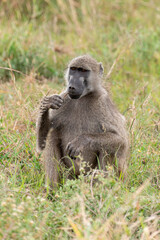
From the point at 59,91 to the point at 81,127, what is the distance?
1.52 m

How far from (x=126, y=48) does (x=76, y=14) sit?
2455 millimetres

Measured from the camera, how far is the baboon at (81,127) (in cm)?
402

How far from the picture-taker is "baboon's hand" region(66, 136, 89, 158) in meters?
3.94

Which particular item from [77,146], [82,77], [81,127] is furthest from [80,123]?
[82,77]

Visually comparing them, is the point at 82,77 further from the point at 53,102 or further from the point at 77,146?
the point at 77,146

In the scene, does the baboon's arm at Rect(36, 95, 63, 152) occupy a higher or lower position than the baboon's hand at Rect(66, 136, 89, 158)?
higher

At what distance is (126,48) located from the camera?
7172 mm

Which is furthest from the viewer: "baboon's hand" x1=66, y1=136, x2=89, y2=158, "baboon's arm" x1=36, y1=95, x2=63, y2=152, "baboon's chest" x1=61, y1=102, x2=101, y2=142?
"baboon's chest" x1=61, y1=102, x2=101, y2=142


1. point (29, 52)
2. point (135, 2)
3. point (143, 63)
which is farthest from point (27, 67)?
point (135, 2)

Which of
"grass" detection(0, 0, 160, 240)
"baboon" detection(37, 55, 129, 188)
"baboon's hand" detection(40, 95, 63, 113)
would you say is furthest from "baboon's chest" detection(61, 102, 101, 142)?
"grass" detection(0, 0, 160, 240)

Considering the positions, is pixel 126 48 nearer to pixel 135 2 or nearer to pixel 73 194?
pixel 135 2

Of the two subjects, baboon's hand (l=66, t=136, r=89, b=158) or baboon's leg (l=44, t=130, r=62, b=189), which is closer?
baboon's hand (l=66, t=136, r=89, b=158)

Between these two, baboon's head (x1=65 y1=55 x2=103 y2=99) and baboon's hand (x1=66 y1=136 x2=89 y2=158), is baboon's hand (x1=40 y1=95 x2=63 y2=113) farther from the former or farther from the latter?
baboon's hand (x1=66 y1=136 x2=89 y2=158)

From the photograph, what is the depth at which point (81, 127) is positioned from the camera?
13.7ft
